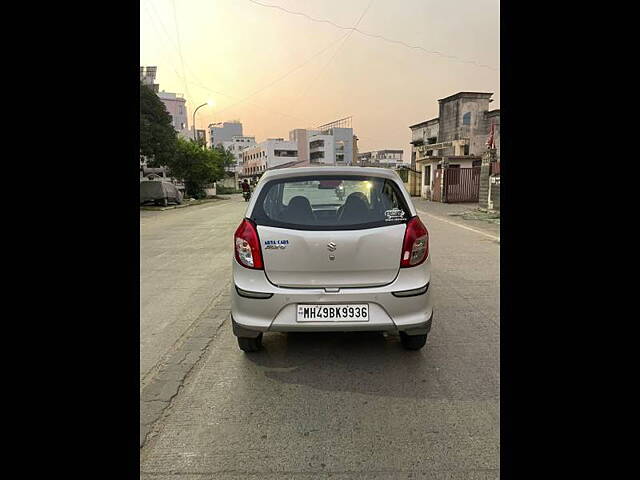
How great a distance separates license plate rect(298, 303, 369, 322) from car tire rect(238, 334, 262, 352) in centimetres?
69

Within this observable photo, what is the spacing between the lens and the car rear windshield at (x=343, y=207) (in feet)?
10.6

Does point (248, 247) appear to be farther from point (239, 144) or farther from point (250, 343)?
point (239, 144)

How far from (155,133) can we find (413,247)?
26501 mm

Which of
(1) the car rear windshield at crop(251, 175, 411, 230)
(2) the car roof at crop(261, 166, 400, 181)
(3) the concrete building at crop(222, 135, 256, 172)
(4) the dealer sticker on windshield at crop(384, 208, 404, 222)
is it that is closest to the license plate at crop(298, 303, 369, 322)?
(1) the car rear windshield at crop(251, 175, 411, 230)

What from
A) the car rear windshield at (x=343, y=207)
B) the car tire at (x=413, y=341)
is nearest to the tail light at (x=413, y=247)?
the car rear windshield at (x=343, y=207)

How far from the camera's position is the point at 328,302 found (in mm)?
3115

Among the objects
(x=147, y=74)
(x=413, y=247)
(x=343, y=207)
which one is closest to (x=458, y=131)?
(x=147, y=74)

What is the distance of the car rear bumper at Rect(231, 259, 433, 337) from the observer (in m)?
3.12
